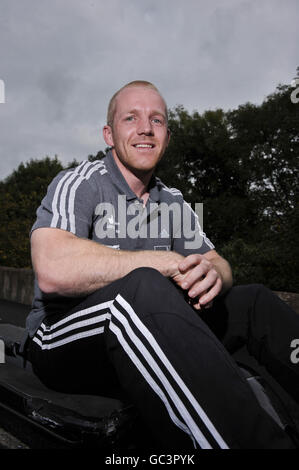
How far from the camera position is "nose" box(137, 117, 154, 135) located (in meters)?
2.27

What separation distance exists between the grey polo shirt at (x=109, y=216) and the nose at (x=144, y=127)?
21 centimetres

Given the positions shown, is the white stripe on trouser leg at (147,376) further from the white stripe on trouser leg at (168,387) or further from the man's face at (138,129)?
the man's face at (138,129)

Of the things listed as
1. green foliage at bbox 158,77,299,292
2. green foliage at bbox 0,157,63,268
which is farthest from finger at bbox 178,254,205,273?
green foliage at bbox 158,77,299,292

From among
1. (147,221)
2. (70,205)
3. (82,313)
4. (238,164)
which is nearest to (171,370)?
(82,313)

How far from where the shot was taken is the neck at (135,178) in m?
2.26

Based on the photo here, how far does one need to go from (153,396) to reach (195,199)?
88.9 feet

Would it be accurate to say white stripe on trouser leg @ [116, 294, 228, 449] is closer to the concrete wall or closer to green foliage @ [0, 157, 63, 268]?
the concrete wall

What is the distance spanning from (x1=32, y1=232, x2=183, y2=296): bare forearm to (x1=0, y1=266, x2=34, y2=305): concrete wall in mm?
6862

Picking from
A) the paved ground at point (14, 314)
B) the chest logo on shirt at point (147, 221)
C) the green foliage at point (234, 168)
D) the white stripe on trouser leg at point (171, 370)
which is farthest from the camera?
the green foliage at point (234, 168)

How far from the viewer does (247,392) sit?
121 cm

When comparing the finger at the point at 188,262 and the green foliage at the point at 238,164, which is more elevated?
the green foliage at the point at 238,164

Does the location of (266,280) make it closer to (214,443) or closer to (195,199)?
(214,443)

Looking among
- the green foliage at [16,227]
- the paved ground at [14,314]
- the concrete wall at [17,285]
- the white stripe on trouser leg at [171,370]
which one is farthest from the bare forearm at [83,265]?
the green foliage at [16,227]
